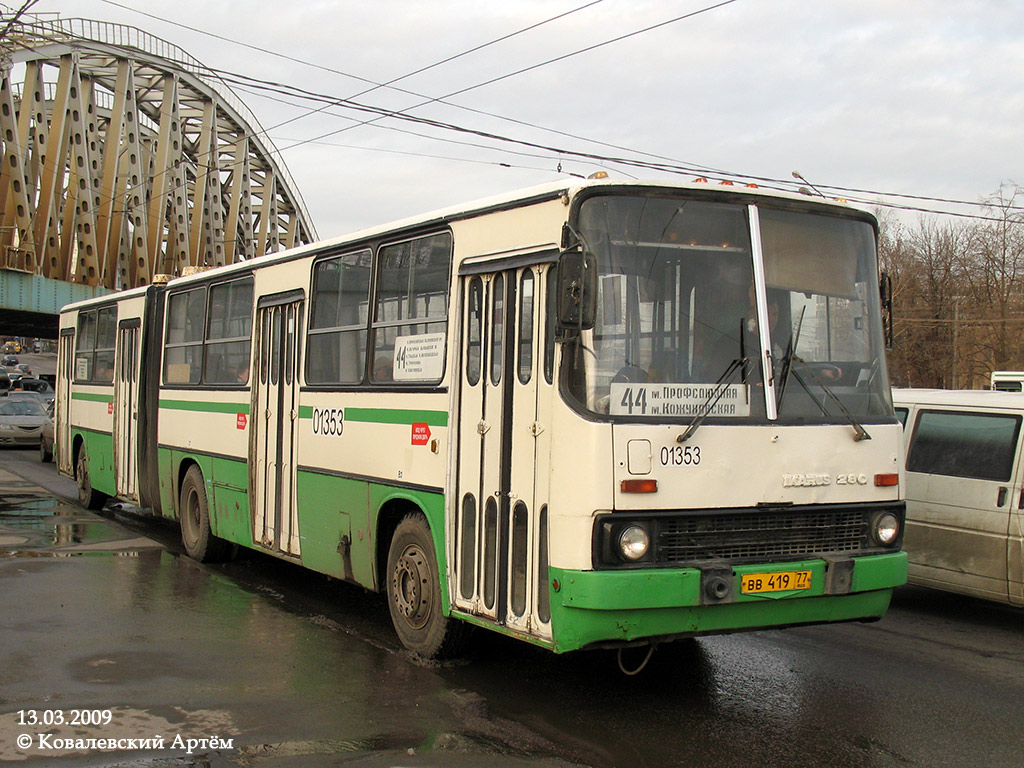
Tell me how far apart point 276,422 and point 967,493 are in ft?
18.8

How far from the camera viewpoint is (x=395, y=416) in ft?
23.9

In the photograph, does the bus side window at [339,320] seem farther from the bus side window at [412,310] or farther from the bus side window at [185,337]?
the bus side window at [185,337]

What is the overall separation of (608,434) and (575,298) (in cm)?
71

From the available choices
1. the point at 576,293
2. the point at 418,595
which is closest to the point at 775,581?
the point at 576,293

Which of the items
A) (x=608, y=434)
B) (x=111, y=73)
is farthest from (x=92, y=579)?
(x=111, y=73)

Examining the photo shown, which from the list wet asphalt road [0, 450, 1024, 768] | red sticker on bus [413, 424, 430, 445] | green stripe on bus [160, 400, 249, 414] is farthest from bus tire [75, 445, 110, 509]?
red sticker on bus [413, 424, 430, 445]

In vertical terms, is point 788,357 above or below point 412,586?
above

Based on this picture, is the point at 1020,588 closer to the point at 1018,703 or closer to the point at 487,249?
the point at 1018,703

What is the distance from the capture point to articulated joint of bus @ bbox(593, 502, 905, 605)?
5.44 meters

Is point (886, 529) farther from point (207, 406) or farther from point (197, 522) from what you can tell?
point (197, 522)

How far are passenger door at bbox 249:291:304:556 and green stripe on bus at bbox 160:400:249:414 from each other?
1.36ft

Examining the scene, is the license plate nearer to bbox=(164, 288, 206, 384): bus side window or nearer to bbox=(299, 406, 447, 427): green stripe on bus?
bbox=(299, 406, 447, 427): green stripe on bus

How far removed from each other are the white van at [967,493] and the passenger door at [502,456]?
362 cm

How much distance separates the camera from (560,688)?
6.44 m
